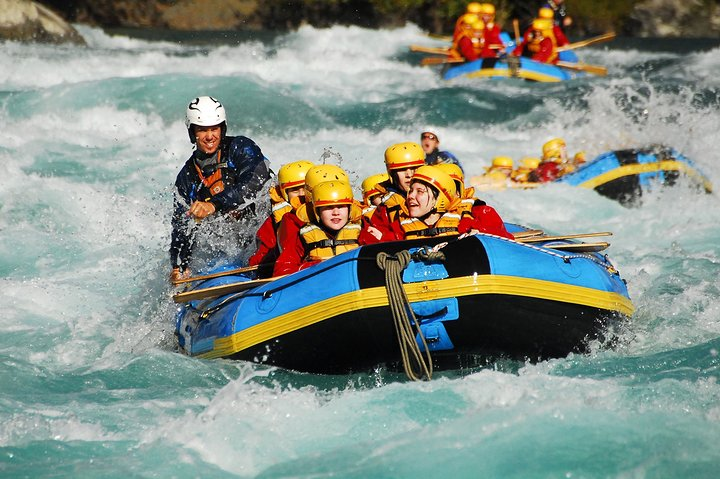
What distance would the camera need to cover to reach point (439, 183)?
6.30 meters

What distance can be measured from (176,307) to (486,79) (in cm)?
1141

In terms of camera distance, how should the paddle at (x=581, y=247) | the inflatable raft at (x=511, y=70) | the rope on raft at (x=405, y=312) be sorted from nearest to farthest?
the rope on raft at (x=405, y=312) → the paddle at (x=581, y=247) → the inflatable raft at (x=511, y=70)

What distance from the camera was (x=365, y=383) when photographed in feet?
19.8

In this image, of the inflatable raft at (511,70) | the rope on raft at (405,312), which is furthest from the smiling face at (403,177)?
the inflatable raft at (511,70)

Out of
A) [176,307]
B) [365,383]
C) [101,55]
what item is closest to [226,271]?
[176,307]

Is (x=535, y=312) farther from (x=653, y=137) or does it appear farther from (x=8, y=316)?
(x=653, y=137)

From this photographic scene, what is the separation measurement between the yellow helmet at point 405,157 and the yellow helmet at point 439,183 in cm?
116

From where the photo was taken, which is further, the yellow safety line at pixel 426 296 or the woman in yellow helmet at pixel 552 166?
the woman in yellow helmet at pixel 552 166

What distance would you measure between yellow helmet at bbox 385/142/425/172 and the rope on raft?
73.1 inches

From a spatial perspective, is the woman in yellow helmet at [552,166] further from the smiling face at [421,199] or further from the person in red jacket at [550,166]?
the smiling face at [421,199]

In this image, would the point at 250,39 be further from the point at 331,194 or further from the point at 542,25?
the point at 331,194

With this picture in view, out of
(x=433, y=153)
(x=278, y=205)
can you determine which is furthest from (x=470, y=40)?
(x=278, y=205)

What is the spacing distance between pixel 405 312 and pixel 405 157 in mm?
2157

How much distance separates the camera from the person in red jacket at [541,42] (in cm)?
1823
